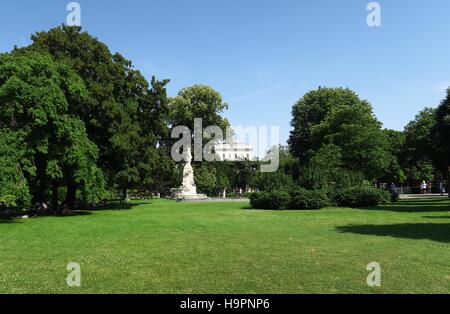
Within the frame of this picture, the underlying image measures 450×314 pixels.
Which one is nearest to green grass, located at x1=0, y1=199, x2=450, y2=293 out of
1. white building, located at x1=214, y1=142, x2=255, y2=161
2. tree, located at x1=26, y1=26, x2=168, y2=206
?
tree, located at x1=26, y1=26, x2=168, y2=206

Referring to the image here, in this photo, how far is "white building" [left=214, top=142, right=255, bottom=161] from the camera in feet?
244

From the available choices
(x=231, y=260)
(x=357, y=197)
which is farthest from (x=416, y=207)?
(x=231, y=260)

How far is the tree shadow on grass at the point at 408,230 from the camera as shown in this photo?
14.3 m

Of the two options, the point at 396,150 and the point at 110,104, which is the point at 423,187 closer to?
the point at 396,150

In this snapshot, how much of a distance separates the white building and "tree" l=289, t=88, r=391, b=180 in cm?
Result: 1313

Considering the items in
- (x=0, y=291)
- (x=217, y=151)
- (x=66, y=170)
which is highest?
(x=217, y=151)

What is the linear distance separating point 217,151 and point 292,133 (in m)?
13.7

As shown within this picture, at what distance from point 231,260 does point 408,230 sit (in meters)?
8.87

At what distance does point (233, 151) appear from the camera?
82.9 metres

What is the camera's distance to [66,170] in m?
28.4

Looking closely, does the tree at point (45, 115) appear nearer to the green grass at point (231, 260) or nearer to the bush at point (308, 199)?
the green grass at point (231, 260)
